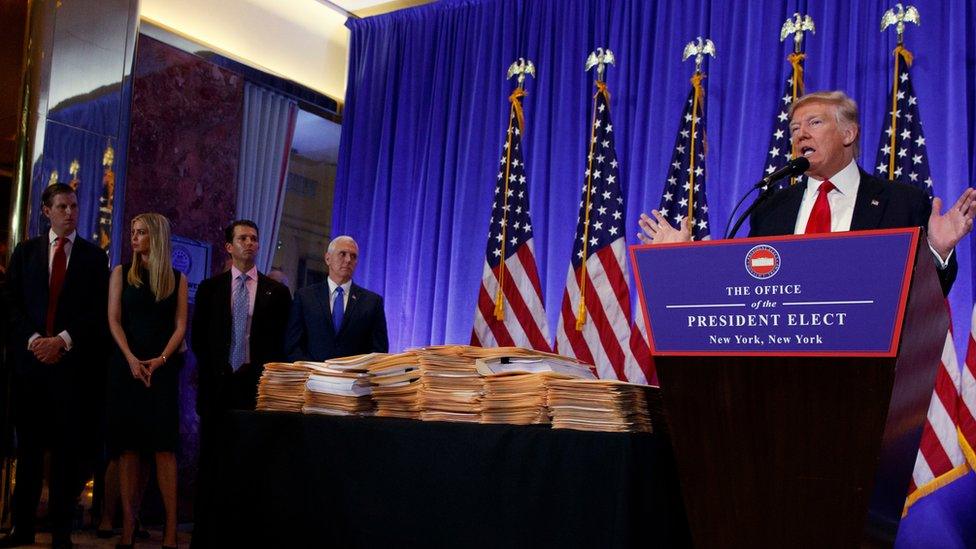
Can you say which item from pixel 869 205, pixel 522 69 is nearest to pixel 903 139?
pixel 522 69

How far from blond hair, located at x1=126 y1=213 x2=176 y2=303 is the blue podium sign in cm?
351

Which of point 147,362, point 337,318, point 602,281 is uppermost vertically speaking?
point 602,281

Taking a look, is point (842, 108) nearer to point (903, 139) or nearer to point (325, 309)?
point (903, 139)

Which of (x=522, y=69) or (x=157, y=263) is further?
(x=522, y=69)

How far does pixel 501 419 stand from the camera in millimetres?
2332

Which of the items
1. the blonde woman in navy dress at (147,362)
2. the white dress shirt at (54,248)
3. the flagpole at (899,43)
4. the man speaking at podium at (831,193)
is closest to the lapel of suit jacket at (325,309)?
the blonde woman in navy dress at (147,362)

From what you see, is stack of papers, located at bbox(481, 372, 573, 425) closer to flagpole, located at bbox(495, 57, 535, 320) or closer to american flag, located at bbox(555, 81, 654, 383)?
american flag, located at bbox(555, 81, 654, 383)

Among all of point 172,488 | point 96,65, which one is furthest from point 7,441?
point 96,65

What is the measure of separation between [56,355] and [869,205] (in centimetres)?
360

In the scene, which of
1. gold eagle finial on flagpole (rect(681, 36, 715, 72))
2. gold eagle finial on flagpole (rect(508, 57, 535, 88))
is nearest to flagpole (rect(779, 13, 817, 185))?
gold eagle finial on flagpole (rect(681, 36, 715, 72))

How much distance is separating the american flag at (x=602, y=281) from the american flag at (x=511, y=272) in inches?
8.0

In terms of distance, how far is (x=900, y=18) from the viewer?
195 inches

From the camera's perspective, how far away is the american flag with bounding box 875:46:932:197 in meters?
4.72

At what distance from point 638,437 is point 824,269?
0.54 metres
